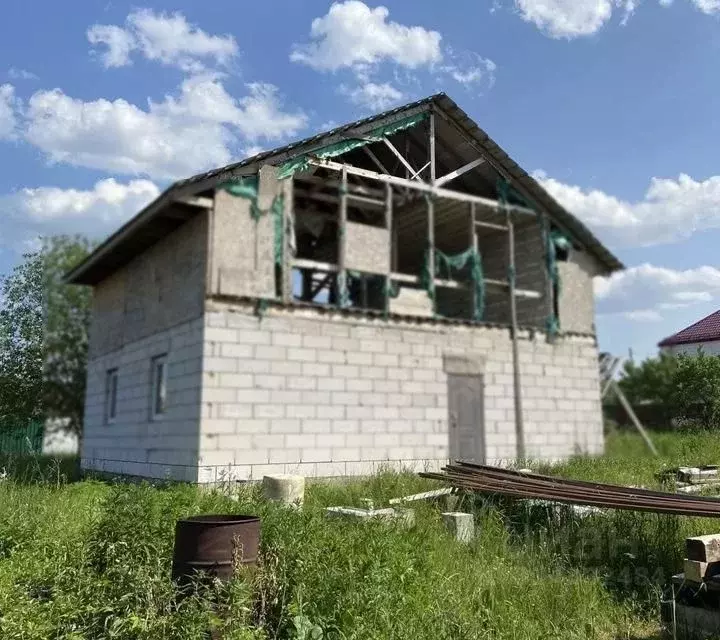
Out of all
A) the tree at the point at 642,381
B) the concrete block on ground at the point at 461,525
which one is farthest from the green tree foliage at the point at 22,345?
the tree at the point at 642,381

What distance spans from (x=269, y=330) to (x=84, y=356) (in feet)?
64.7

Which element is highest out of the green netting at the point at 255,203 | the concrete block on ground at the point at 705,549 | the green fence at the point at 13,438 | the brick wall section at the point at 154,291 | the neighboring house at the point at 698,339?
the green netting at the point at 255,203

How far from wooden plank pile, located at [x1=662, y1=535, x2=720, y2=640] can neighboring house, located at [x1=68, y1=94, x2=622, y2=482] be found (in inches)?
267

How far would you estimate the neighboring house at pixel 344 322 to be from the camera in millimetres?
11062

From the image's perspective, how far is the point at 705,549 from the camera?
532 centimetres

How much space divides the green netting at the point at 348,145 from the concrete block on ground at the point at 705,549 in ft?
29.3

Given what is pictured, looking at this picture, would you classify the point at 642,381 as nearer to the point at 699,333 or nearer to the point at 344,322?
the point at 344,322

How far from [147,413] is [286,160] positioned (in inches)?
218

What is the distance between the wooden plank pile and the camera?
525 centimetres

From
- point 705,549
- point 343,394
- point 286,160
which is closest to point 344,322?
point 343,394

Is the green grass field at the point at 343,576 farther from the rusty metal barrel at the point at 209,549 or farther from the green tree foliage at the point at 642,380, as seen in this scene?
the green tree foliage at the point at 642,380

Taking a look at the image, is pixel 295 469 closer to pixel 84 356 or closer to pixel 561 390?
pixel 561 390

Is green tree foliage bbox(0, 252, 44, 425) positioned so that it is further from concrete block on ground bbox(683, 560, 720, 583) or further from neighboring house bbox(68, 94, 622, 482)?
concrete block on ground bbox(683, 560, 720, 583)

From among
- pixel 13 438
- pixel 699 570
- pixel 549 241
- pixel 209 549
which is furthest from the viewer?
pixel 549 241
